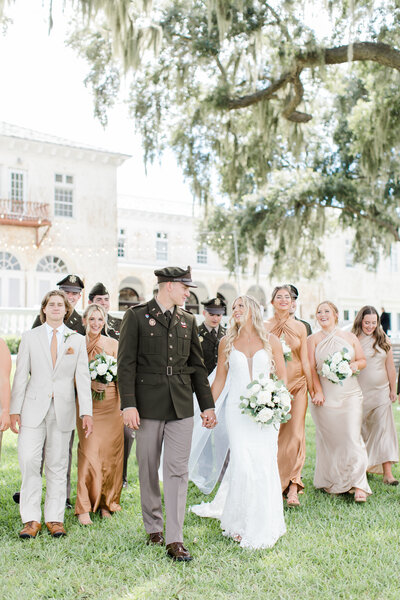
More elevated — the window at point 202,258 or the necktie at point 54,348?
the window at point 202,258

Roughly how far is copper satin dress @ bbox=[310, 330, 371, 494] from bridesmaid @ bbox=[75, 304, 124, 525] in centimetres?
225

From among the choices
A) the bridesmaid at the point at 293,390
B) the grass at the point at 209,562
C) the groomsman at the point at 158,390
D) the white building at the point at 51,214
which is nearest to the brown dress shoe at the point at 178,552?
the grass at the point at 209,562

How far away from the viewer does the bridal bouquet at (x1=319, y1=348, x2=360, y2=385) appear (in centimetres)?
663

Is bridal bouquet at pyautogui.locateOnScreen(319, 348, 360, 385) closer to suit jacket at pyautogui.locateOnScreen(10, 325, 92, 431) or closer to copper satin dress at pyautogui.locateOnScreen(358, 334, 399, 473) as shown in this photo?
copper satin dress at pyautogui.locateOnScreen(358, 334, 399, 473)

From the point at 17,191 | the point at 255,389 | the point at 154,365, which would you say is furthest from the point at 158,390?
the point at 17,191

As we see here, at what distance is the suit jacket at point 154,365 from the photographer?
195 inches

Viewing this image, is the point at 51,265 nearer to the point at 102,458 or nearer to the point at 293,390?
the point at 293,390

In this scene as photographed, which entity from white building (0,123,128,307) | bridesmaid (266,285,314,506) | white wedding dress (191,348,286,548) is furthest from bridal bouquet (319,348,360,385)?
white building (0,123,128,307)

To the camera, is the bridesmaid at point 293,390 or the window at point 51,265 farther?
the window at point 51,265

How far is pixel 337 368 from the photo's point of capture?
21.8ft

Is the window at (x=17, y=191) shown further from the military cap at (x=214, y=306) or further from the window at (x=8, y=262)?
the military cap at (x=214, y=306)

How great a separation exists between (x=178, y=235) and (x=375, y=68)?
2513 cm

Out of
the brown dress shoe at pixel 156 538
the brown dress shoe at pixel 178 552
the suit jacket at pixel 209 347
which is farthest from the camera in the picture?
the suit jacket at pixel 209 347

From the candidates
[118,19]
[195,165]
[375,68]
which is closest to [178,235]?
[195,165]
